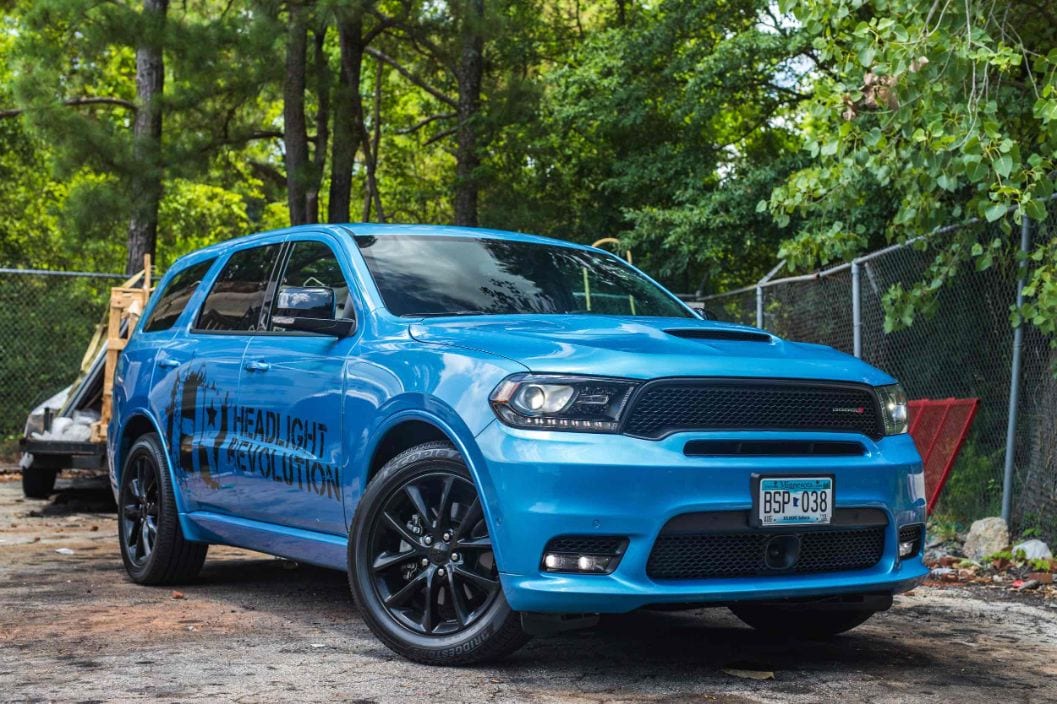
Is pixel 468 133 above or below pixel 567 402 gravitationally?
above

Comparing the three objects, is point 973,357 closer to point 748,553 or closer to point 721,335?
point 721,335

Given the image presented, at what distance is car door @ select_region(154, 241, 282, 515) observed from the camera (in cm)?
679

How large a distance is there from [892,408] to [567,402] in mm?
1446

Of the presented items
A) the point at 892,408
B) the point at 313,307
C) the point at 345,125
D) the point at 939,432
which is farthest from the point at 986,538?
the point at 345,125

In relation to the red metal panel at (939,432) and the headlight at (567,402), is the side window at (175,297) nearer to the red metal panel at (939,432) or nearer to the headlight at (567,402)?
the headlight at (567,402)

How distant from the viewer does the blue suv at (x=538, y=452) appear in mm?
4703

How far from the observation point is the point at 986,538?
8.98 metres

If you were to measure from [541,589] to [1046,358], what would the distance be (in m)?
6.43

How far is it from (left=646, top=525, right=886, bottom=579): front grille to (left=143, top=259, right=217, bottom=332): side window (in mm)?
3864

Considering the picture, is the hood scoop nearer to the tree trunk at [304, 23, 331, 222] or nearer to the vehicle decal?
the vehicle decal

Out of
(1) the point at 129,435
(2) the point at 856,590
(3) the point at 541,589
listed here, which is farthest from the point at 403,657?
(1) the point at 129,435

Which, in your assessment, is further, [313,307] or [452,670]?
[313,307]

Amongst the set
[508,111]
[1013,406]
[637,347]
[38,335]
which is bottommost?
[1013,406]

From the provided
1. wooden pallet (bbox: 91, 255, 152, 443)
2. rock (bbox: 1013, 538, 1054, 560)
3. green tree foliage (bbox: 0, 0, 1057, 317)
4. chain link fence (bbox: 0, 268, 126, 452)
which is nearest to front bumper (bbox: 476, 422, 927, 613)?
rock (bbox: 1013, 538, 1054, 560)
